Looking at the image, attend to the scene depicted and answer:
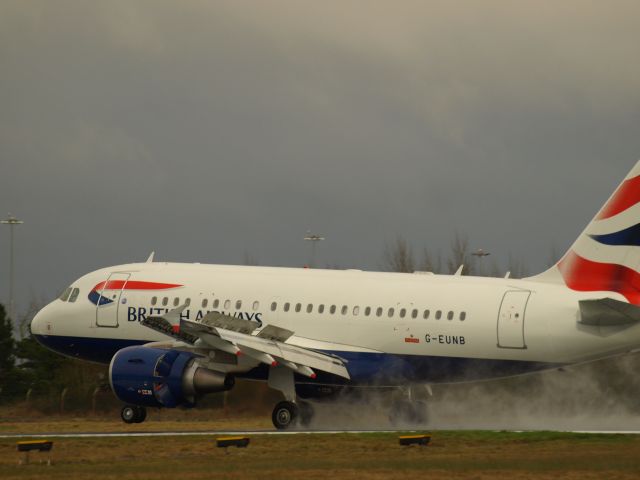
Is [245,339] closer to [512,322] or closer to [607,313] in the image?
[512,322]

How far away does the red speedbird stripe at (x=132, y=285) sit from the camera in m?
39.7

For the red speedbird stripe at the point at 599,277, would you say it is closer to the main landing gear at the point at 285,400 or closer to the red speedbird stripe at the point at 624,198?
the red speedbird stripe at the point at 624,198

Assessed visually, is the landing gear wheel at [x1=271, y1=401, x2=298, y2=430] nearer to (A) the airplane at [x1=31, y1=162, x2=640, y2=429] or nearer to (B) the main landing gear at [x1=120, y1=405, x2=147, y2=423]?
(A) the airplane at [x1=31, y1=162, x2=640, y2=429]

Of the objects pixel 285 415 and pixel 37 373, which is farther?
pixel 37 373

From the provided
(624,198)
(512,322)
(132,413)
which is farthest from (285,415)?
(624,198)

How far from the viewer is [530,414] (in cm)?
3812

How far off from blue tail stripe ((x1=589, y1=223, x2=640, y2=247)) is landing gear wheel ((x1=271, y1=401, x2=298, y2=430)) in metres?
9.32

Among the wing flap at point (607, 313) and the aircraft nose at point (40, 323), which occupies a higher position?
the aircraft nose at point (40, 323)

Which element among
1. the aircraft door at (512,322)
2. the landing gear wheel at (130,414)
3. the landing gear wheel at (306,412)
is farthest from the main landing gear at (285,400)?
the aircraft door at (512,322)

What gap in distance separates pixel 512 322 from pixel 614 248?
10.8ft

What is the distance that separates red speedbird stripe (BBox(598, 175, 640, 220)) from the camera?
113 feet

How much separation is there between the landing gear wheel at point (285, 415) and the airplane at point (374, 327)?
3 centimetres

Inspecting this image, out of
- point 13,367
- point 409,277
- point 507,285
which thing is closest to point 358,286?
point 409,277

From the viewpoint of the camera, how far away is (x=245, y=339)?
34.8 meters
